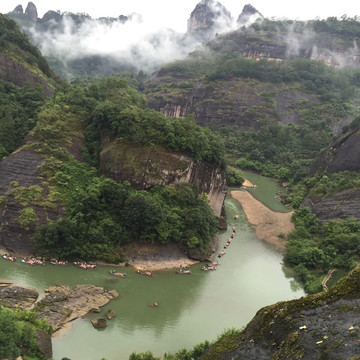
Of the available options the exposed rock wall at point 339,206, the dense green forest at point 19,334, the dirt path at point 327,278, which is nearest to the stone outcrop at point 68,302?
the dense green forest at point 19,334

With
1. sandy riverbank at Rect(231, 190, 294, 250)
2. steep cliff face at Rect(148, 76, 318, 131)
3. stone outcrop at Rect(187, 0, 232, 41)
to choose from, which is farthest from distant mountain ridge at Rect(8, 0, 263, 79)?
sandy riverbank at Rect(231, 190, 294, 250)

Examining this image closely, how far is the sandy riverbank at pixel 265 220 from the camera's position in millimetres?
43625

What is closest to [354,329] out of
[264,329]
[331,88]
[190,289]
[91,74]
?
[264,329]

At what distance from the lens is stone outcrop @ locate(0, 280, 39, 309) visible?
940 inches

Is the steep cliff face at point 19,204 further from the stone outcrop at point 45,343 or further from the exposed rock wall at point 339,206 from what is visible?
the exposed rock wall at point 339,206

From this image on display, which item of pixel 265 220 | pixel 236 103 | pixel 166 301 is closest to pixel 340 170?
pixel 265 220

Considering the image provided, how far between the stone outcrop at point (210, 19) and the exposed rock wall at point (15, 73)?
154232mm

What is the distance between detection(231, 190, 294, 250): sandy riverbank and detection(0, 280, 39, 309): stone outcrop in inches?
1059

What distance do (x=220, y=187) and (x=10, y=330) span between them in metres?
31.7

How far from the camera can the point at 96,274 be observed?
97.1 feet

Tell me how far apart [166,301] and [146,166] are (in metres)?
14.4

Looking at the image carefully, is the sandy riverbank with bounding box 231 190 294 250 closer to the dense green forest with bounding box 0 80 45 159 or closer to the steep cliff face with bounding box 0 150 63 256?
the steep cliff face with bounding box 0 150 63 256

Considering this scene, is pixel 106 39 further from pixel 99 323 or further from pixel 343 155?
pixel 99 323

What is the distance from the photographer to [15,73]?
1917 inches
